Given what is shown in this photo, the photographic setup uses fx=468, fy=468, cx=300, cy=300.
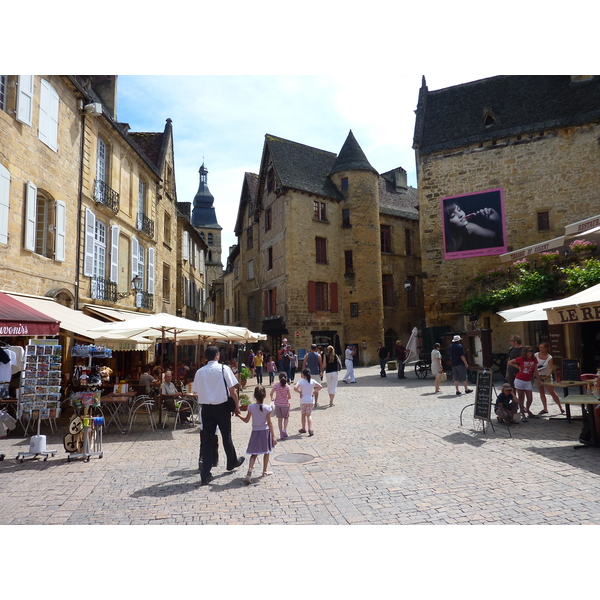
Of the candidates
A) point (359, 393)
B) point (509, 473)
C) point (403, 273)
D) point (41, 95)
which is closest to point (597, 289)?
point (509, 473)

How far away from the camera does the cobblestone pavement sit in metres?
4.28

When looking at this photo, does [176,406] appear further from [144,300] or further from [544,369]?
[144,300]

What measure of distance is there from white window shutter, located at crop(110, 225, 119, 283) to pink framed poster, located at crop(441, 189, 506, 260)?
13.8m

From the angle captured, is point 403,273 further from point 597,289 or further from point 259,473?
point 259,473

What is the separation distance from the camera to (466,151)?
21.1 metres

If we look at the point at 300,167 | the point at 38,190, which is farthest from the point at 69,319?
Answer: the point at 300,167

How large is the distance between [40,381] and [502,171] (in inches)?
774

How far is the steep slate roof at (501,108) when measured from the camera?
19.6 metres

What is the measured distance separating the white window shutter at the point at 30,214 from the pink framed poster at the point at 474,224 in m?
16.3

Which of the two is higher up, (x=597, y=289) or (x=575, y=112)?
(x=575, y=112)

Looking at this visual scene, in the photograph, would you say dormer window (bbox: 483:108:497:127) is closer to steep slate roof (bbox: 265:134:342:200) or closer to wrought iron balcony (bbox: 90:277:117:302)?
steep slate roof (bbox: 265:134:342:200)

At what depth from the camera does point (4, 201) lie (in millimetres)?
9883

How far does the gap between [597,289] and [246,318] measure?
27.9m

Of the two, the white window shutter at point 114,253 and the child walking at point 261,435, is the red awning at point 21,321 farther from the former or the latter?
the white window shutter at point 114,253
